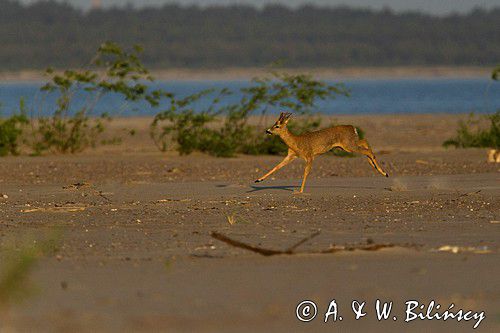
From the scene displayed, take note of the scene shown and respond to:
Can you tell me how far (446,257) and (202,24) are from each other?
176m

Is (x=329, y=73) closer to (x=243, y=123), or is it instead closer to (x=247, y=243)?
(x=243, y=123)

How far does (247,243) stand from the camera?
1072 centimetres

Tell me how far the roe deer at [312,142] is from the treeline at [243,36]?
119m

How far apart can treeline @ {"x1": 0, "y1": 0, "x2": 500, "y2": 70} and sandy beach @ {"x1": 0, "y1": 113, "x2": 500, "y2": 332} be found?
116 meters

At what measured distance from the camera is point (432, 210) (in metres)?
13.5

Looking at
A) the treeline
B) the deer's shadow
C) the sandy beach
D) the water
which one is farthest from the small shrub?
the treeline

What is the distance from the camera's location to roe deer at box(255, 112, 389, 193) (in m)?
15.9

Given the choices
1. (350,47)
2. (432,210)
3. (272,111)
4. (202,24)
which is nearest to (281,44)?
(350,47)

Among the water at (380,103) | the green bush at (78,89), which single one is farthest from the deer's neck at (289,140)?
the green bush at (78,89)

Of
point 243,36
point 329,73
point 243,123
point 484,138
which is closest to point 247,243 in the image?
point 243,123

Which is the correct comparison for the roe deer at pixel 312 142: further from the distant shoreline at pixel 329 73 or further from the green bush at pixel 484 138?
the distant shoreline at pixel 329 73

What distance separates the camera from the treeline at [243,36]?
151 metres

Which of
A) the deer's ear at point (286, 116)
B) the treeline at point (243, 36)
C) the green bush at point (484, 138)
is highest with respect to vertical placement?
the treeline at point (243, 36)

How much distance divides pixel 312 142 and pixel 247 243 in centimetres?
553
